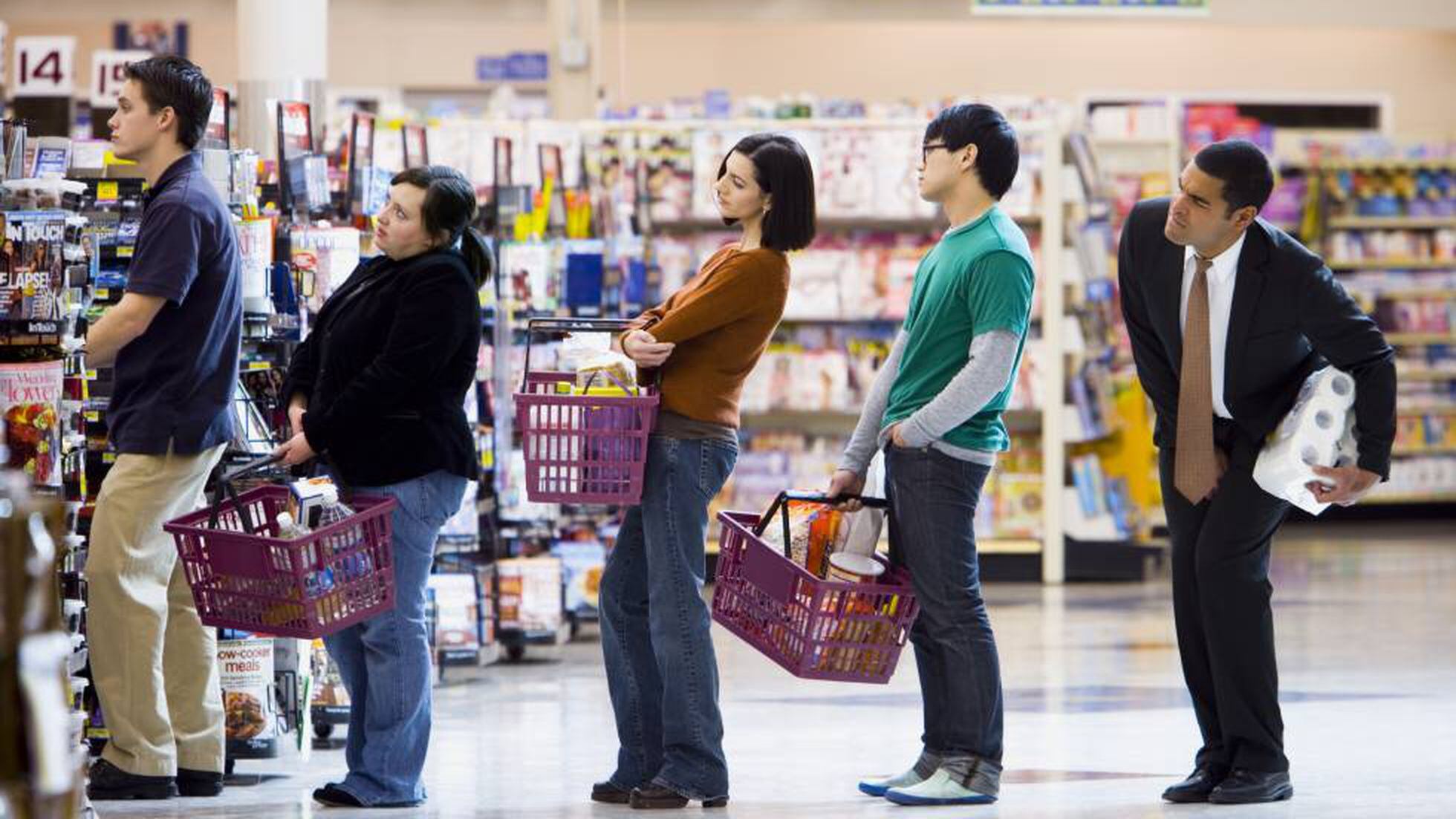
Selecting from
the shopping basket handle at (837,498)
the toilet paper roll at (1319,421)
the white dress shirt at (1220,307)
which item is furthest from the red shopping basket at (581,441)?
the toilet paper roll at (1319,421)

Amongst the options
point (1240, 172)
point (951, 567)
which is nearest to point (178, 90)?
point (951, 567)

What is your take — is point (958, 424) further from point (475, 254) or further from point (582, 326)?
point (475, 254)

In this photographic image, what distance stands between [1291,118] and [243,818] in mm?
13244

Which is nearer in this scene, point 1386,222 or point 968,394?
point 968,394

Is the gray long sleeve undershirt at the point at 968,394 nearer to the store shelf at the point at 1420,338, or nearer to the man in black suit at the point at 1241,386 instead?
the man in black suit at the point at 1241,386

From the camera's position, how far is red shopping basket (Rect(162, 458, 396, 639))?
4156mm

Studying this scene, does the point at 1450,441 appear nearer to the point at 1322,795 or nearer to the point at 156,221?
the point at 1322,795

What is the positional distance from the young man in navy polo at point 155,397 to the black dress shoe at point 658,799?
108 centimetres

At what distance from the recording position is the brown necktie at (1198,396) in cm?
459

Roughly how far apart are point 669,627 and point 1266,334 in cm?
146

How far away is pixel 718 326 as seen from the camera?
174 inches

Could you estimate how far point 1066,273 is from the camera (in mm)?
10188

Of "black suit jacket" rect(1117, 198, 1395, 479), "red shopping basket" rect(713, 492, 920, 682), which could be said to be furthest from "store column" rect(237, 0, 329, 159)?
"black suit jacket" rect(1117, 198, 1395, 479)

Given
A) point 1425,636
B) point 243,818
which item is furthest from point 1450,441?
point 243,818
